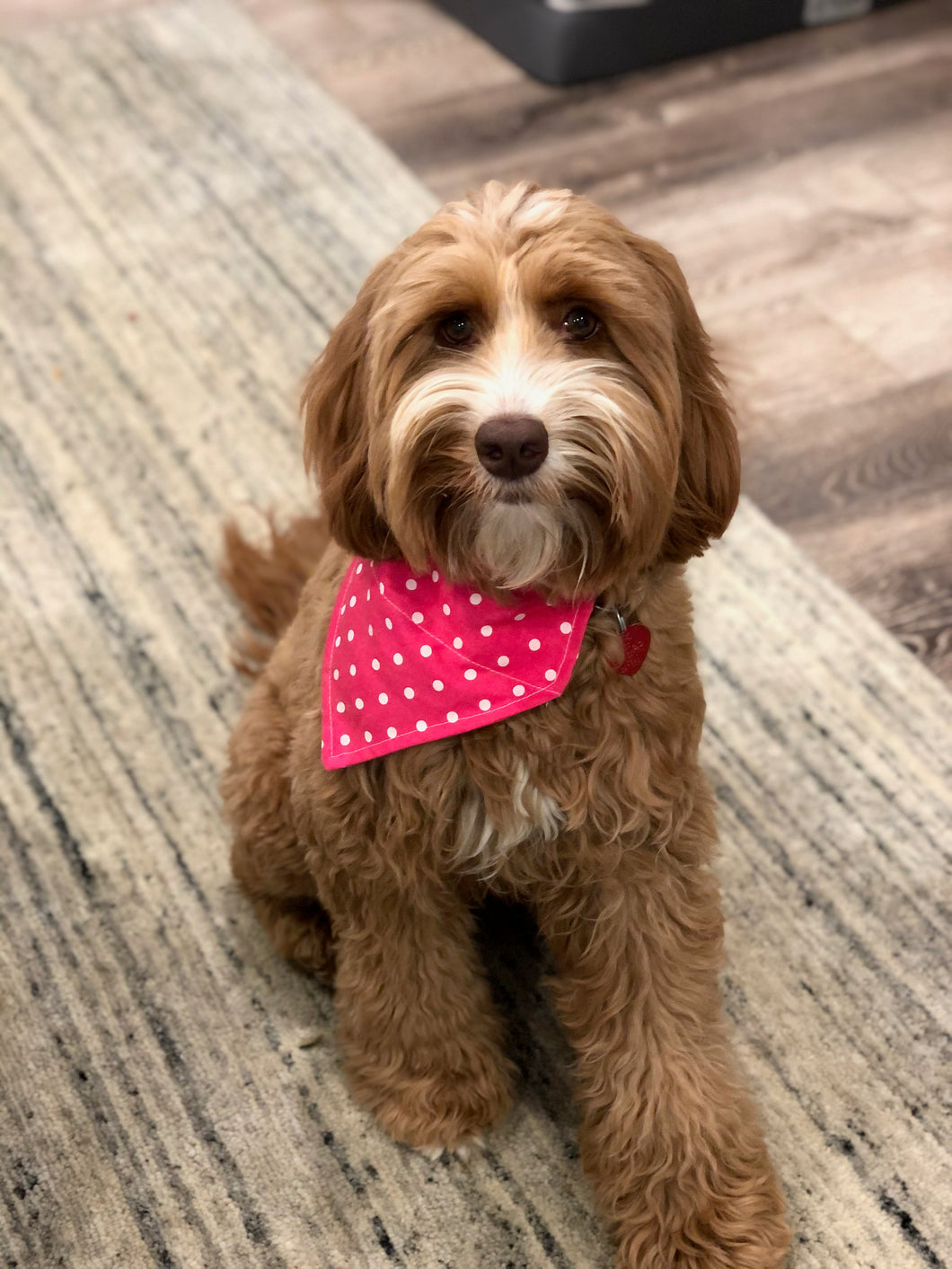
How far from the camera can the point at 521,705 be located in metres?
1.25

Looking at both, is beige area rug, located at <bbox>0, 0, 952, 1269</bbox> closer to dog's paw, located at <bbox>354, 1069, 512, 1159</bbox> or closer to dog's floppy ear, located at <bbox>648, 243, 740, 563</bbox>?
dog's paw, located at <bbox>354, 1069, 512, 1159</bbox>

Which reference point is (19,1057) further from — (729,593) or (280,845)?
(729,593)

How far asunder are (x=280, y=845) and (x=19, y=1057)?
0.39 metres

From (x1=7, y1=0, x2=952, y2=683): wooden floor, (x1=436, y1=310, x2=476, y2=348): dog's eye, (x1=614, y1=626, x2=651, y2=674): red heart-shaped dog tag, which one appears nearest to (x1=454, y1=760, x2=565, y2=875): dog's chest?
(x1=614, y1=626, x2=651, y2=674): red heart-shaped dog tag

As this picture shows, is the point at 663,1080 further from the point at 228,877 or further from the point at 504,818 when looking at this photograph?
the point at 228,877

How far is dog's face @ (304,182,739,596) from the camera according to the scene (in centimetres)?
111

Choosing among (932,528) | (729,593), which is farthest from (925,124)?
(729,593)

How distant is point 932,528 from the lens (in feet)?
7.34

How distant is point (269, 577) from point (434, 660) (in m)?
0.67

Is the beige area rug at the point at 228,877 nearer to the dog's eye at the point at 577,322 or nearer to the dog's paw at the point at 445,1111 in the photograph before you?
the dog's paw at the point at 445,1111

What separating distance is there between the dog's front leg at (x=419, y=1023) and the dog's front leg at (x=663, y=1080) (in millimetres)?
117

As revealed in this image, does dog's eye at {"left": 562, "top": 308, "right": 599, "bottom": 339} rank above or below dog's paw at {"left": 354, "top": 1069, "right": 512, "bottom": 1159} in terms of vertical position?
above

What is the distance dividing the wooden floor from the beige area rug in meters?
0.19

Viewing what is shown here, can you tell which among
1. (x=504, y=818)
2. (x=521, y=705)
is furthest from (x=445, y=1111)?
(x=521, y=705)
